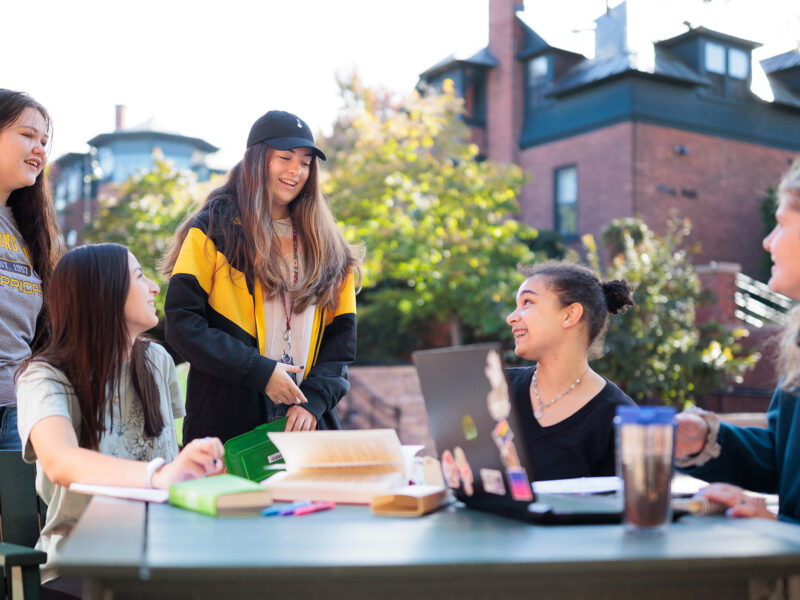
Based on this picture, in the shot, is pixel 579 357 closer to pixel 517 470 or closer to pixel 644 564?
pixel 517 470

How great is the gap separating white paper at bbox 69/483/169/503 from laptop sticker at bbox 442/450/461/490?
0.57 metres

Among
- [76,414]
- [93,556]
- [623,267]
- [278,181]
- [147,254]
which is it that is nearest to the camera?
[93,556]

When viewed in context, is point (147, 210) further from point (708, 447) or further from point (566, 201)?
point (708, 447)

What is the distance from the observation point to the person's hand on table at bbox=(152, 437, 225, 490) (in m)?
1.91

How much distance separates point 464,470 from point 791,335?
2.57ft

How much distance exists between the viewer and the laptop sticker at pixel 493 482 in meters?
1.62

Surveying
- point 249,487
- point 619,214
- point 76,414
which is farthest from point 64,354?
point 619,214

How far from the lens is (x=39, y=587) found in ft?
6.62

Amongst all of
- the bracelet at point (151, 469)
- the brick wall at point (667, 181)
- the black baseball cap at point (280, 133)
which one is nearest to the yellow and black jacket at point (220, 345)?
the black baseball cap at point (280, 133)

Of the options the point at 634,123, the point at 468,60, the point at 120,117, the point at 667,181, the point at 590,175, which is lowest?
the point at 667,181

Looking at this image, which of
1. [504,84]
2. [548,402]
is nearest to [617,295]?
[548,402]

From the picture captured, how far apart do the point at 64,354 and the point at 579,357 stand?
1635 millimetres

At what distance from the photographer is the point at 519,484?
5.24ft

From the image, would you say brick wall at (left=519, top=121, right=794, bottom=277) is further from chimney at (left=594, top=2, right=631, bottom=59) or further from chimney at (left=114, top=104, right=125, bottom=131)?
chimney at (left=114, top=104, right=125, bottom=131)
